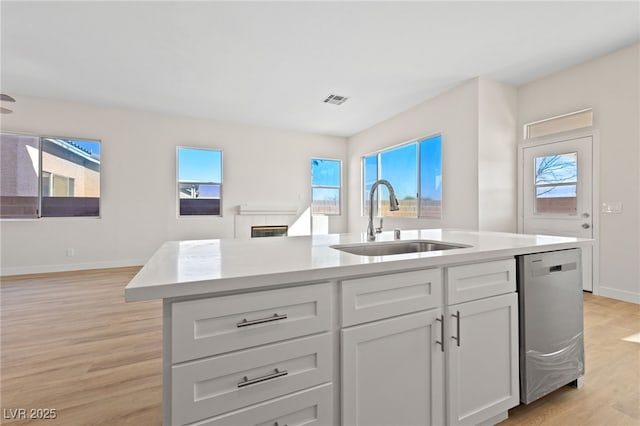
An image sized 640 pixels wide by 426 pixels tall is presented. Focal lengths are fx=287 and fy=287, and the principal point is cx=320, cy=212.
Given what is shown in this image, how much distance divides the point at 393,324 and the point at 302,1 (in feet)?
9.13

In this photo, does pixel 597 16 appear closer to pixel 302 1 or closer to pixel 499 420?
pixel 302 1

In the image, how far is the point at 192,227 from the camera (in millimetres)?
5762

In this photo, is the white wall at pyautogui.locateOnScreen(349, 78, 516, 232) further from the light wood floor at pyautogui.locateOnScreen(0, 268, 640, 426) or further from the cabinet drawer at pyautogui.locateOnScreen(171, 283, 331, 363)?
the cabinet drawer at pyautogui.locateOnScreen(171, 283, 331, 363)

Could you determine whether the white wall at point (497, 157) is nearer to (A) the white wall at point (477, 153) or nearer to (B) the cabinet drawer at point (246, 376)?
(A) the white wall at point (477, 153)

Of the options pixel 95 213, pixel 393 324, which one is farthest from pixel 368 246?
pixel 95 213

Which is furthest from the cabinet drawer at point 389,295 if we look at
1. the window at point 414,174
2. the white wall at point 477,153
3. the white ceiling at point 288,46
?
the window at point 414,174

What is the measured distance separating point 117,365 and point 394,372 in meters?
1.91

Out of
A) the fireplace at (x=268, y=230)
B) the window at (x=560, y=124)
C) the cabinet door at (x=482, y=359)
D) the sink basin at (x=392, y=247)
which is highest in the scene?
the window at (x=560, y=124)

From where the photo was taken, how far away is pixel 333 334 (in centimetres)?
100

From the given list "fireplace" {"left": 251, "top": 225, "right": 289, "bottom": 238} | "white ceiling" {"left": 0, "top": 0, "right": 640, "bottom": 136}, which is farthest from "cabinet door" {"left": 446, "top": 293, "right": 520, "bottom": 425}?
"fireplace" {"left": 251, "top": 225, "right": 289, "bottom": 238}

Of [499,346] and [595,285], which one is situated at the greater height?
[499,346]

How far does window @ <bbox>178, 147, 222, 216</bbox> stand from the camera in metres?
5.73

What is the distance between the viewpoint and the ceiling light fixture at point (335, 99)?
4.72 metres

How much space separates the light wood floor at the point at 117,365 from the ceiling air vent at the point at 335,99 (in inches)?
152
